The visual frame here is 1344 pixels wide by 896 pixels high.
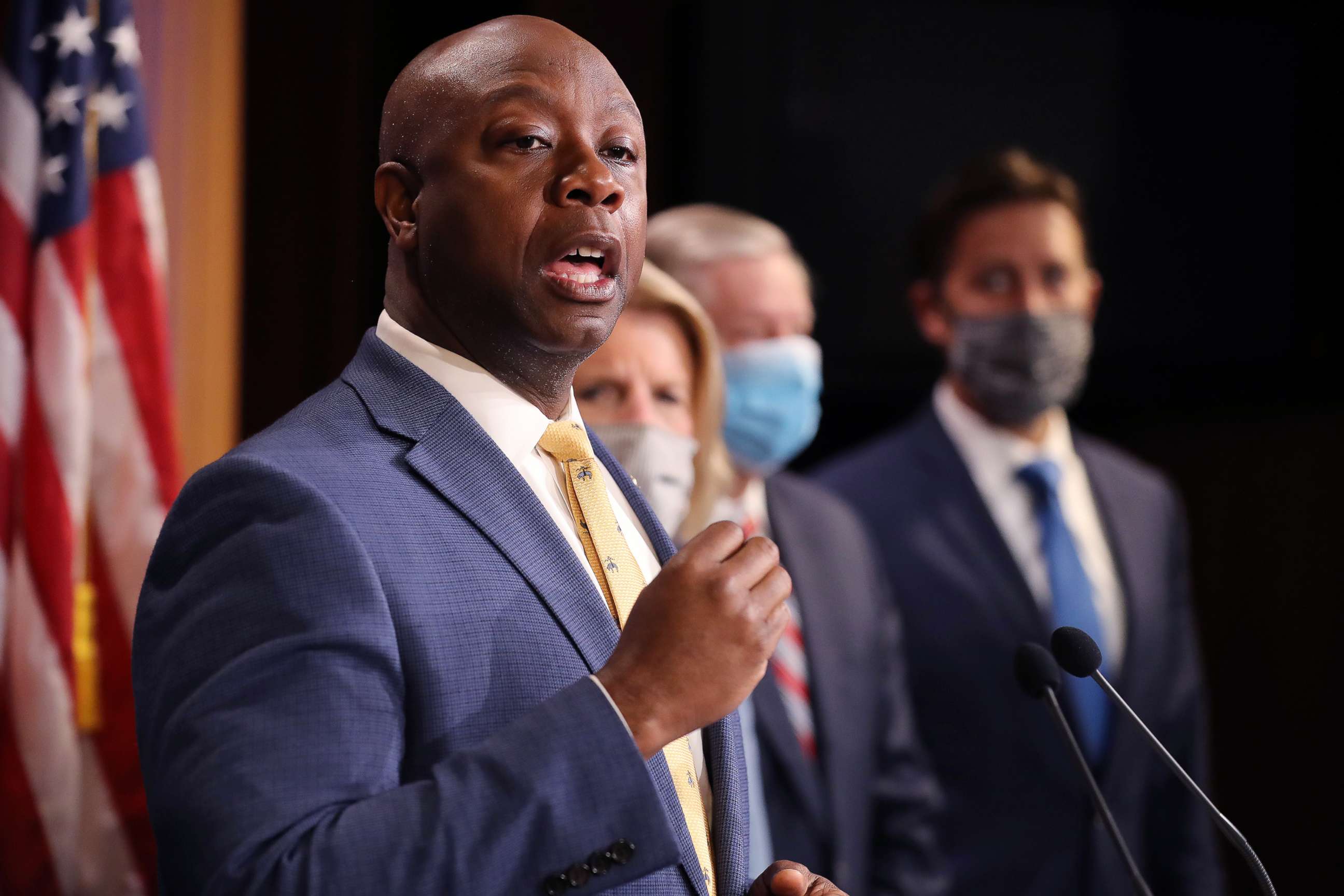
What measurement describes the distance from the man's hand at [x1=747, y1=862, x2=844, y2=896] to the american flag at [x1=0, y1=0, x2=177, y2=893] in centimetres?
156

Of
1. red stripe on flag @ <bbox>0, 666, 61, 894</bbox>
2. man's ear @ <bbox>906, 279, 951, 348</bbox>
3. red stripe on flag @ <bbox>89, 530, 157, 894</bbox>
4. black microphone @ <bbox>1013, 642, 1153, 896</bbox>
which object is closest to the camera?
black microphone @ <bbox>1013, 642, 1153, 896</bbox>

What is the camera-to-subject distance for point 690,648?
1.09 metres

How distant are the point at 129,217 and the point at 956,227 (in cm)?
193

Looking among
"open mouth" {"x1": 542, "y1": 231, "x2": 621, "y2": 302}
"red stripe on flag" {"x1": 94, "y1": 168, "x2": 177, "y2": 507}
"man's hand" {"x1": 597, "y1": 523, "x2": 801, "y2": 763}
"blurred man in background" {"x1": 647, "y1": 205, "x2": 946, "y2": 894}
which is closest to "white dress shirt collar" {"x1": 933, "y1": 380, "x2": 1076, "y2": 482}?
"blurred man in background" {"x1": 647, "y1": 205, "x2": 946, "y2": 894}

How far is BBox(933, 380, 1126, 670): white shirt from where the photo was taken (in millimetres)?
3082

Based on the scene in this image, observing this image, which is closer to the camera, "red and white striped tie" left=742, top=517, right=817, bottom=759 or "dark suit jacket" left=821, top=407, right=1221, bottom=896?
"red and white striped tie" left=742, top=517, right=817, bottom=759

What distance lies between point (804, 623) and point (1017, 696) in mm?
592

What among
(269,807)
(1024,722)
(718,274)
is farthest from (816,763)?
(269,807)

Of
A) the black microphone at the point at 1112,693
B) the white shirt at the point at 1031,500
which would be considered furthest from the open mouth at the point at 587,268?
the white shirt at the point at 1031,500

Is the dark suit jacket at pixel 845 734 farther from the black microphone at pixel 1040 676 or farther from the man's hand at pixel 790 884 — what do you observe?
the man's hand at pixel 790 884

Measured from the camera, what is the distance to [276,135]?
9.97ft

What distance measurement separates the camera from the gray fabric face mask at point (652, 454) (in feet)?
7.19

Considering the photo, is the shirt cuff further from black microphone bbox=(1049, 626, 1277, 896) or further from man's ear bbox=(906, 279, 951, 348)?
man's ear bbox=(906, 279, 951, 348)

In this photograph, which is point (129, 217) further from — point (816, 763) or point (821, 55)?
point (821, 55)
